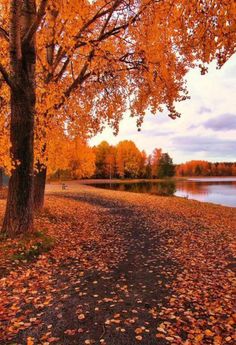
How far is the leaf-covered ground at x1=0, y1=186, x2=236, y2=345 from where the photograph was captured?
527 cm

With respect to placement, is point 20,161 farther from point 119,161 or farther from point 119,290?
point 119,161

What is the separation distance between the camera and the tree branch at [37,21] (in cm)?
820

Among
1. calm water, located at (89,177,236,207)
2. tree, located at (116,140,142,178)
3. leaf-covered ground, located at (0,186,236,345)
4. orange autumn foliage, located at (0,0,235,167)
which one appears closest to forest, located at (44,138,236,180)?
tree, located at (116,140,142,178)

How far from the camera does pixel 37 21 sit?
8.55 meters

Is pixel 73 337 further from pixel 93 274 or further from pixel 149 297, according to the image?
pixel 93 274

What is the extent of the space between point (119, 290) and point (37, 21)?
721 cm

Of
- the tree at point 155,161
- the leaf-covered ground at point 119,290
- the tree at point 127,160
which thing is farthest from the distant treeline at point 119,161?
the leaf-covered ground at point 119,290

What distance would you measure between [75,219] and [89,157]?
55.2 metres

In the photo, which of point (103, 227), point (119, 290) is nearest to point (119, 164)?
point (103, 227)

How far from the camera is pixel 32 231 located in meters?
10.4

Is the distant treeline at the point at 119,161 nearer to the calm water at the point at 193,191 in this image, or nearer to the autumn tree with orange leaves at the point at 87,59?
the calm water at the point at 193,191

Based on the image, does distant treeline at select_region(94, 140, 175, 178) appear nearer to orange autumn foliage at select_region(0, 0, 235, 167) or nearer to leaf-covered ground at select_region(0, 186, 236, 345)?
orange autumn foliage at select_region(0, 0, 235, 167)

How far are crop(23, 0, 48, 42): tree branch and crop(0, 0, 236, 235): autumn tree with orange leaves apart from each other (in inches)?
0.9

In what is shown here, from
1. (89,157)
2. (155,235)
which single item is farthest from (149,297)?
(89,157)
